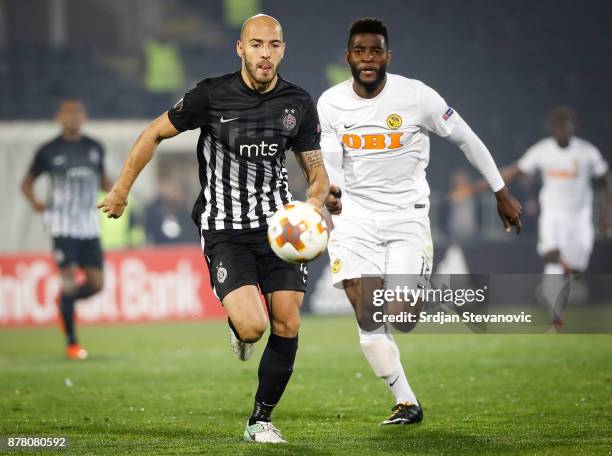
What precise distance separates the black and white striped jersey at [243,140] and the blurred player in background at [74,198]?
20.0 ft

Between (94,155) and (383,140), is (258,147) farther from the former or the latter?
(94,155)

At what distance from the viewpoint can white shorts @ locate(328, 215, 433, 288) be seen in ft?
25.1

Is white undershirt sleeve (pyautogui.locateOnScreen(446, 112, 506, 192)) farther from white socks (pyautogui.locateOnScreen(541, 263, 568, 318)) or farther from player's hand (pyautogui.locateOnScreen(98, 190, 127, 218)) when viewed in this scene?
white socks (pyautogui.locateOnScreen(541, 263, 568, 318))

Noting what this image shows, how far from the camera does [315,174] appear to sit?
679 centimetres

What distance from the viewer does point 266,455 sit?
6.05m

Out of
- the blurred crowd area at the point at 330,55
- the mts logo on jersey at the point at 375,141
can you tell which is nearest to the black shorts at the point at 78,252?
the mts logo on jersey at the point at 375,141

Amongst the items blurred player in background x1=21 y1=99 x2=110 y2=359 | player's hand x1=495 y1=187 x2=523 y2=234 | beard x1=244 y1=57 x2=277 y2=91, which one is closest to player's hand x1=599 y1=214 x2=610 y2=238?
blurred player in background x1=21 y1=99 x2=110 y2=359

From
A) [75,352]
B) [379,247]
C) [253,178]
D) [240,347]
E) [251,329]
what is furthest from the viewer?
[75,352]

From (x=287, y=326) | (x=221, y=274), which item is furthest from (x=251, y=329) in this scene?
(x=221, y=274)

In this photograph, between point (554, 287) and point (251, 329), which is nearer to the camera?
point (251, 329)

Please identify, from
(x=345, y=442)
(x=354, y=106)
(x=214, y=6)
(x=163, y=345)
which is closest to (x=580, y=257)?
(x=163, y=345)

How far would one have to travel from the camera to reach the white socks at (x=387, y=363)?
7.44 m

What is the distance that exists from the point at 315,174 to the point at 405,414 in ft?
5.20

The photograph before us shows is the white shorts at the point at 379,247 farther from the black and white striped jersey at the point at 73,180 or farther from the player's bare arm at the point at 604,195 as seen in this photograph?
the player's bare arm at the point at 604,195
